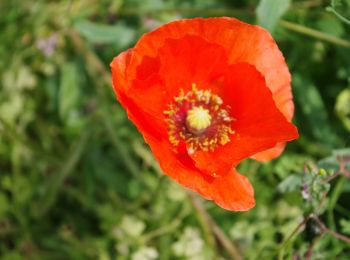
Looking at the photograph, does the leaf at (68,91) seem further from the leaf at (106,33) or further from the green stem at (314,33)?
the green stem at (314,33)

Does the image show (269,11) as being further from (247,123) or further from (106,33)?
(106,33)

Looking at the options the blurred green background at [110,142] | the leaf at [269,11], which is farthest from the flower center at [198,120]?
the blurred green background at [110,142]

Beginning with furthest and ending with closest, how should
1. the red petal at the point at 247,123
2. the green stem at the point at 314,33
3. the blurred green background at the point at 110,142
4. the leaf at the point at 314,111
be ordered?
the leaf at the point at 314,111
the blurred green background at the point at 110,142
the green stem at the point at 314,33
the red petal at the point at 247,123

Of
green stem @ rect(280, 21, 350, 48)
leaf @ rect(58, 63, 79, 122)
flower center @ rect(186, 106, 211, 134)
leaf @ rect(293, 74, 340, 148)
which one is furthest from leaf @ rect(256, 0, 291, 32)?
leaf @ rect(58, 63, 79, 122)

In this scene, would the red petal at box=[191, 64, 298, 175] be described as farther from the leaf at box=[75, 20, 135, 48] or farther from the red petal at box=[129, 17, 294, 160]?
the leaf at box=[75, 20, 135, 48]

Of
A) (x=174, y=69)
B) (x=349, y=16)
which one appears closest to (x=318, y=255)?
(x=174, y=69)

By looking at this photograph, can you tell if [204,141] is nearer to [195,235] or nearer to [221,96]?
[221,96]
